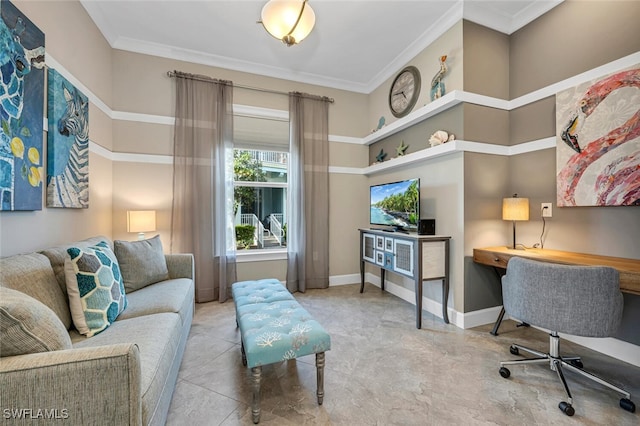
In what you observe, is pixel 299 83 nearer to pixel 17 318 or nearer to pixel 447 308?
pixel 447 308

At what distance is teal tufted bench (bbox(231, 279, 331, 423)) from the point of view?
1419mm

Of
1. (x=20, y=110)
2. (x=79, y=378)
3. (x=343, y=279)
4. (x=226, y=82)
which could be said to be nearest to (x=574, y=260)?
(x=343, y=279)

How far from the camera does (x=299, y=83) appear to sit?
12.6 feet

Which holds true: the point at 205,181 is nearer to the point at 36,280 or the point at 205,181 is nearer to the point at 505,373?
the point at 36,280

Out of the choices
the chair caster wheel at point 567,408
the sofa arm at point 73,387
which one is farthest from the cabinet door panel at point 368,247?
the sofa arm at point 73,387

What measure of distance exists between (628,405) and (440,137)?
233cm

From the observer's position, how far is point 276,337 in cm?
148

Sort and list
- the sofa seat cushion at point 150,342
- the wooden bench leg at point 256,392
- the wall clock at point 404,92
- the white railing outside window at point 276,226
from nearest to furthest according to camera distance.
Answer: the sofa seat cushion at point 150,342 < the wooden bench leg at point 256,392 < the wall clock at point 404,92 < the white railing outside window at point 276,226

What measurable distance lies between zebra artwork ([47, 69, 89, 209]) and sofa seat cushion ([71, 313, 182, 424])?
1.18 m

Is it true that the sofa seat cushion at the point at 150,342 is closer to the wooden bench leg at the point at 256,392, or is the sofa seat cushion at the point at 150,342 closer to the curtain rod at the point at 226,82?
the wooden bench leg at the point at 256,392

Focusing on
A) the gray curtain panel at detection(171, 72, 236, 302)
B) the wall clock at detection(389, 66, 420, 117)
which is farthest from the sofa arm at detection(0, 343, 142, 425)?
the wall clock at detection(389, 66, 420, 117)

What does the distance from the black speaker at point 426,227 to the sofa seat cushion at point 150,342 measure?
2371 mm

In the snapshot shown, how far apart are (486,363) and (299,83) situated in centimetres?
Answer: 394

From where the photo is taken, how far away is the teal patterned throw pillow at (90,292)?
4.80 ft
